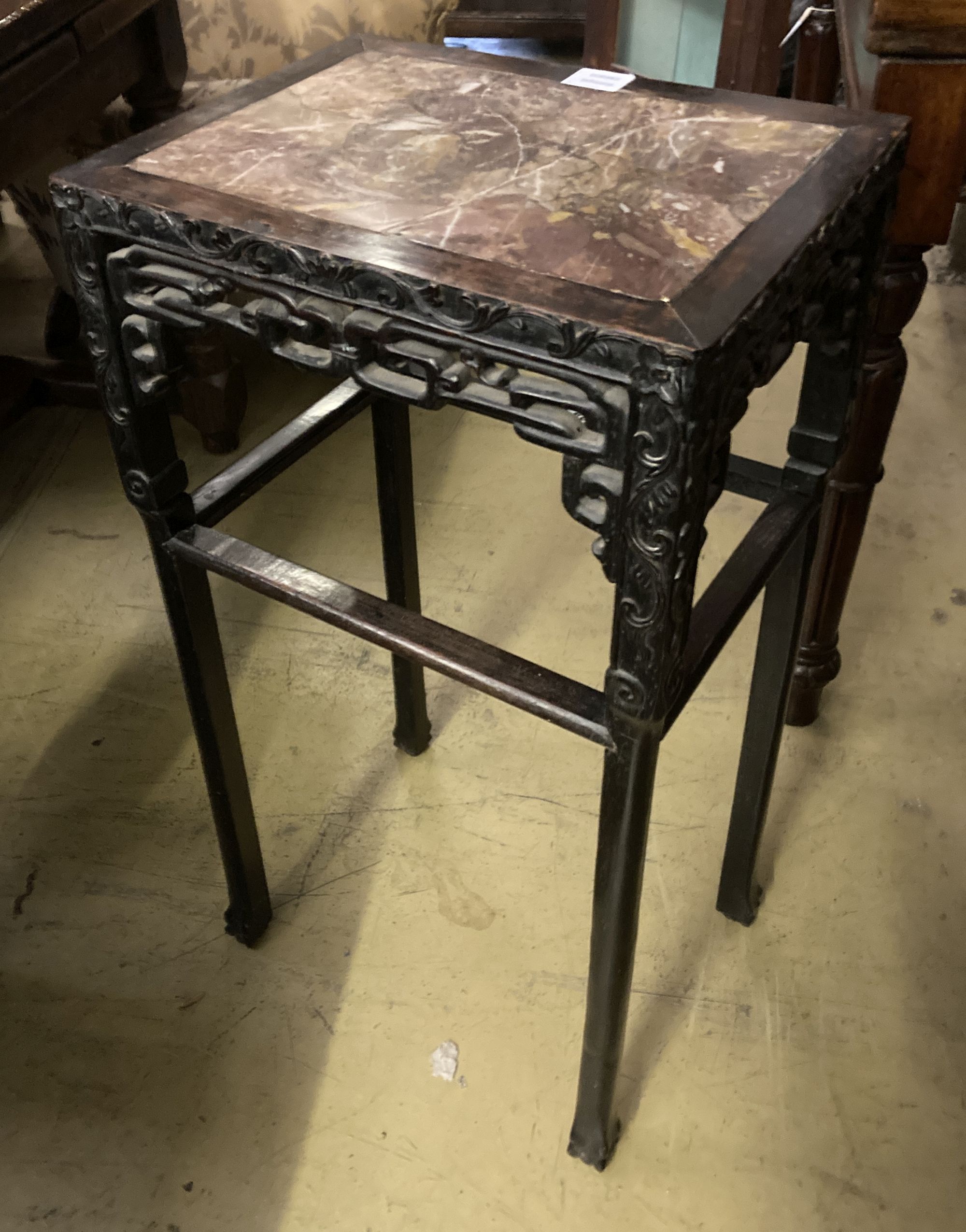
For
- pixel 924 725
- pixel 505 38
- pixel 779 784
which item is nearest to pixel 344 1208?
pixel 779 784

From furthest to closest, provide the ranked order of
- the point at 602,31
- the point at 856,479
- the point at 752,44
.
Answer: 1. the point at 602,31
2. the point at 752,44
3. the point at 856,479

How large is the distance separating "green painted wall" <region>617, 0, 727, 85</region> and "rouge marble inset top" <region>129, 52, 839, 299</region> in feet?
5.45

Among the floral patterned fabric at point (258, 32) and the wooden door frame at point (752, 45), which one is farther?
the wooden door frame at point (752, 45)

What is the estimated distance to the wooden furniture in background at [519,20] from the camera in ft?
10.4

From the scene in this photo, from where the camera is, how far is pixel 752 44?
7.26 ft

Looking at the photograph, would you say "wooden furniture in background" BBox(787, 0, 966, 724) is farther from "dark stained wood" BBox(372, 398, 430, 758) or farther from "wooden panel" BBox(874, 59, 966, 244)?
"dark stained wood" BBox(372, 398, 430, 758)

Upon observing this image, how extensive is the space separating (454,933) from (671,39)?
2.05 m

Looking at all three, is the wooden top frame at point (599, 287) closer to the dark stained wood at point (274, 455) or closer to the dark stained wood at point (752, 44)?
the dark stained wood at point (274, 455)

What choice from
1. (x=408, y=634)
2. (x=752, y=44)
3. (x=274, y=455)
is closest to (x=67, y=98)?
(x=274, y=455)

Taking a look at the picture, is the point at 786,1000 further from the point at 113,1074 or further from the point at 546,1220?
the point at 113,1074

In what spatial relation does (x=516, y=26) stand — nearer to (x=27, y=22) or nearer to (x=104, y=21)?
(x=104, y=21)

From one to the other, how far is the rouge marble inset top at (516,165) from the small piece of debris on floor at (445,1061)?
0.79m

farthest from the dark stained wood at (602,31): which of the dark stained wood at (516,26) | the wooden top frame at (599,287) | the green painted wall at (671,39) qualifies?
the wooden top frame at (599,287)

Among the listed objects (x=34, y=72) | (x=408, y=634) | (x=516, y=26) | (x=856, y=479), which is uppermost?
(x=34, y=72)
